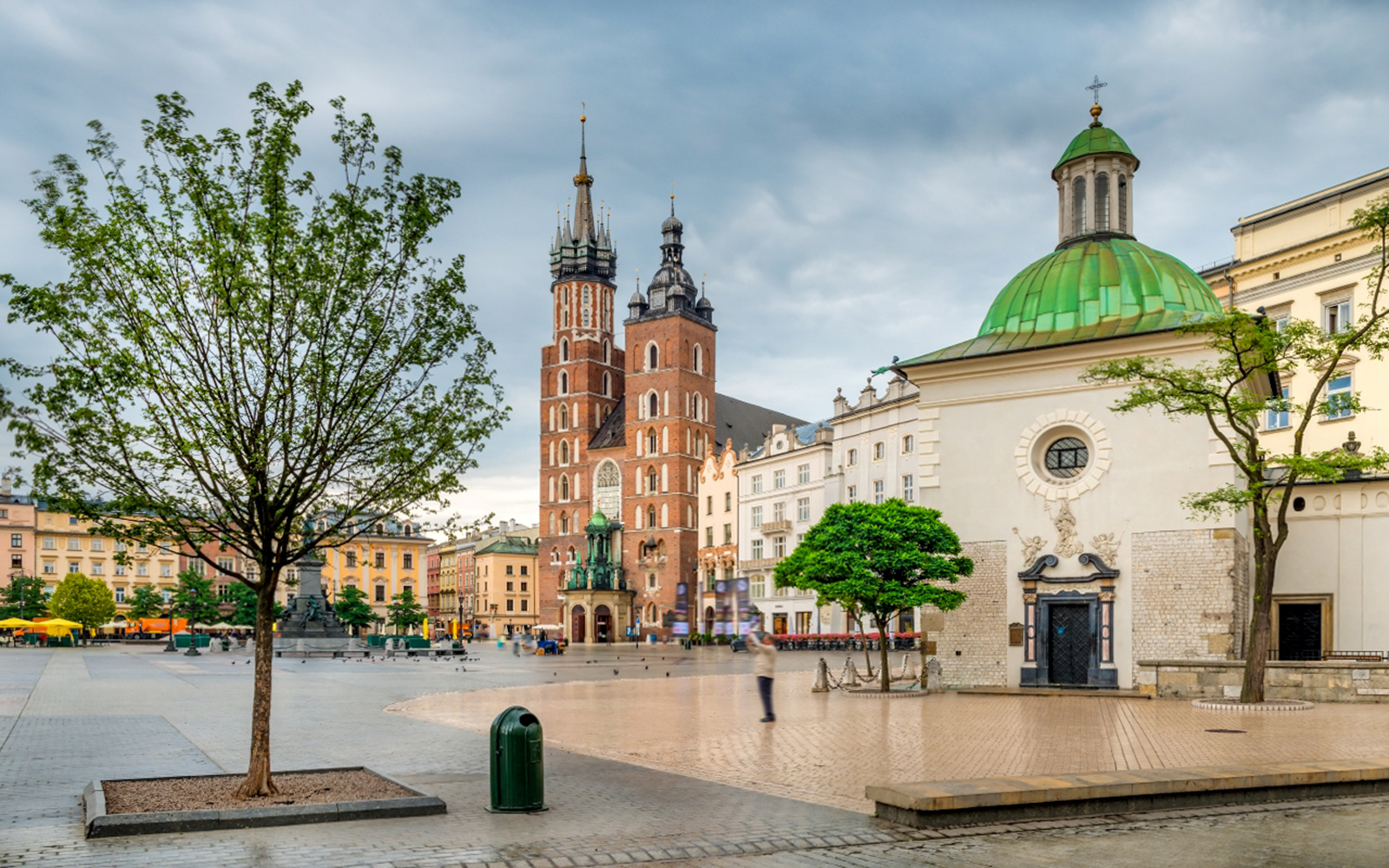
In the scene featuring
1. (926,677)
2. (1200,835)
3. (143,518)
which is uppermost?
(143,518)

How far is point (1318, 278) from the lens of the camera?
37906 millimetres

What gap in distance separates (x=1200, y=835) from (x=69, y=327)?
10.5 m

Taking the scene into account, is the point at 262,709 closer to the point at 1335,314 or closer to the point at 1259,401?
the point at 1259,401

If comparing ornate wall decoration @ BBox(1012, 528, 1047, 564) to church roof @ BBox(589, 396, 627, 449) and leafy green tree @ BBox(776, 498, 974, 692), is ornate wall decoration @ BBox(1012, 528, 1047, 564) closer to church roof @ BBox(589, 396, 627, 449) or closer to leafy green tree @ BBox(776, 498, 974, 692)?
leafy green tree @ BBox(776, 498, 974, 692)

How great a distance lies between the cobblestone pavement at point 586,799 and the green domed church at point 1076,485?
9.66 ft

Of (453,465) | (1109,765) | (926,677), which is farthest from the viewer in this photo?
(926,677)

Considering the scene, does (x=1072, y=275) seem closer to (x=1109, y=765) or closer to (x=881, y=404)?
(x=1109, y=765)

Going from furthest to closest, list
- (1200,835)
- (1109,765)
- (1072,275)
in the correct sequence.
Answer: (1072,275), (1109,765), (1200,835)

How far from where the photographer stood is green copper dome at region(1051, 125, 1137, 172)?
1359 inches

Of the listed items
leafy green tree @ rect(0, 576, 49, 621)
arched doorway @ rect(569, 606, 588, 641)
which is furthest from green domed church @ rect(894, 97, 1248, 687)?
→ leafy green tree @ rect(0, 576, 49, 621)

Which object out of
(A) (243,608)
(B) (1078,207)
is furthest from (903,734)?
(A) (243,608)

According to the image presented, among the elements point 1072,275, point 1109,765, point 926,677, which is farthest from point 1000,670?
point 1109,765

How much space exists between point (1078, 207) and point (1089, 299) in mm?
5037

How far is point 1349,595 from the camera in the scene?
32188 millimetres
